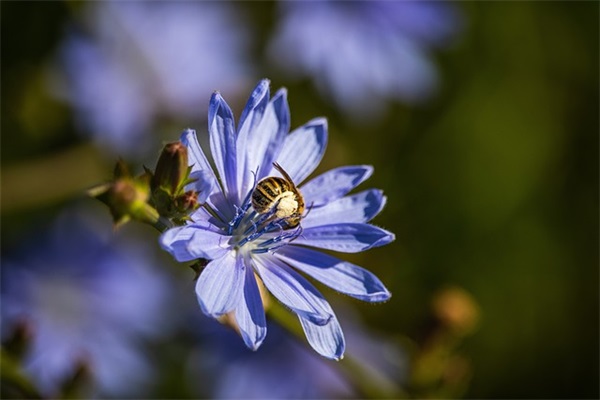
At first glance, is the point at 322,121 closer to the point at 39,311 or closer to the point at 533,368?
the point at 39,311

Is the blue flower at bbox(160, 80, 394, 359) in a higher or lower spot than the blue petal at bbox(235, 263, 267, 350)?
higher

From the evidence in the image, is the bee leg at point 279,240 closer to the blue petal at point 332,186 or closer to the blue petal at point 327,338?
the blue petal at point 332,186

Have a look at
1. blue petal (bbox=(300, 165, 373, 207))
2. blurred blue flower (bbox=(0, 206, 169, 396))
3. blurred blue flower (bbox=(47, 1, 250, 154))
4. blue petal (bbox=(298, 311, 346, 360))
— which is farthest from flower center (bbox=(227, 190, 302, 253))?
blurred blue flower (bbox=(47, 1, 250, 154))

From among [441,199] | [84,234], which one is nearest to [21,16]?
[84,234]

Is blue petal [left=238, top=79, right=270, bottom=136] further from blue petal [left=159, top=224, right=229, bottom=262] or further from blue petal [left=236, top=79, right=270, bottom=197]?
blue petal [left=159, top=224, right=229, bottom=262]

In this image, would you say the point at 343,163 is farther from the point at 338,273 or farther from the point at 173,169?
the point at 173,169

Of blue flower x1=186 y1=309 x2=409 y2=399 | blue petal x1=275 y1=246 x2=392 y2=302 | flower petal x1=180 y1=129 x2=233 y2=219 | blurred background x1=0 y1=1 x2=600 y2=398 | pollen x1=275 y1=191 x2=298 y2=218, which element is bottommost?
blue flower x1=186 y1=309 x2=409 y2=399

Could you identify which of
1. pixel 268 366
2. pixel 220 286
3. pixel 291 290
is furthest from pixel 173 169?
pixel 268 366
